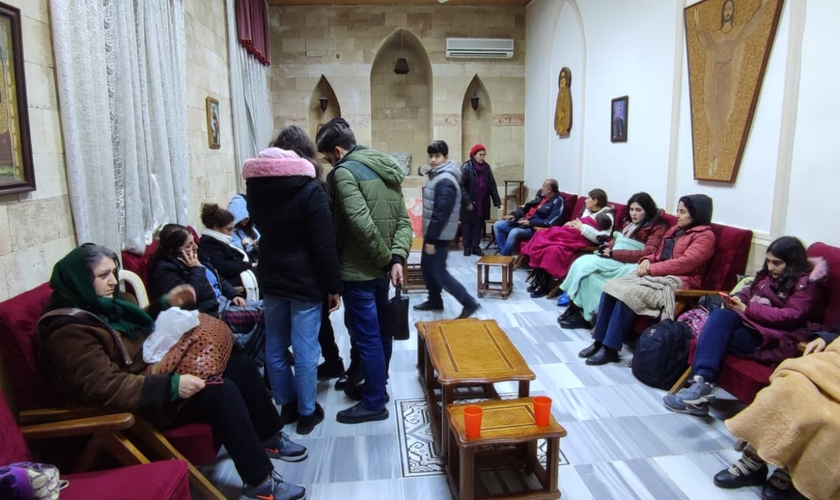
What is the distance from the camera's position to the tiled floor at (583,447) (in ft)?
7.48

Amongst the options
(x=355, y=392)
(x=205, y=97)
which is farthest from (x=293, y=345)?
(x=205, y=97)

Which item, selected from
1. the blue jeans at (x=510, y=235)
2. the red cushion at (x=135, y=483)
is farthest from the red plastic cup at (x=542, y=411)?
the blue jeans at (x=510, y=235)

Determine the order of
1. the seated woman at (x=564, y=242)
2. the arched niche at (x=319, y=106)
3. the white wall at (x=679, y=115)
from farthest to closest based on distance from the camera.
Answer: the arched niche at (x=319, y=106), the seated woman at (x=564, y=242), the white wall at (x=679, y=115)

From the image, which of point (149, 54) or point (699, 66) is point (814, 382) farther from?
point (149, 54)

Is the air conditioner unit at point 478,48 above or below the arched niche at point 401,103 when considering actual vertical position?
above

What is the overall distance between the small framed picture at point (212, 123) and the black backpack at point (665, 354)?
155 inches

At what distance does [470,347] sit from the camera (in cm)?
264

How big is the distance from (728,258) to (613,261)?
2.93 feet

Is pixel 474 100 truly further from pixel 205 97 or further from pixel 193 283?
pixel 193 283

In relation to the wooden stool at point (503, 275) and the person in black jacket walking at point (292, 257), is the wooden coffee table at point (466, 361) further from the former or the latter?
the wooden stool at point (503, 275)

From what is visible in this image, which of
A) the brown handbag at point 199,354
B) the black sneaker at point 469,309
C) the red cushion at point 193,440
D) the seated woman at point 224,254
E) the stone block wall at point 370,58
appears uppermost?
the stone block wall at point 370,58

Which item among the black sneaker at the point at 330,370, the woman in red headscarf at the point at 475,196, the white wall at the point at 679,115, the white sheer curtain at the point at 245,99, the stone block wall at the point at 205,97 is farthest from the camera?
the woman in red headscarf at the point at 475,196

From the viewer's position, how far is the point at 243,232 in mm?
4441

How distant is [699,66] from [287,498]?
3.95 m
